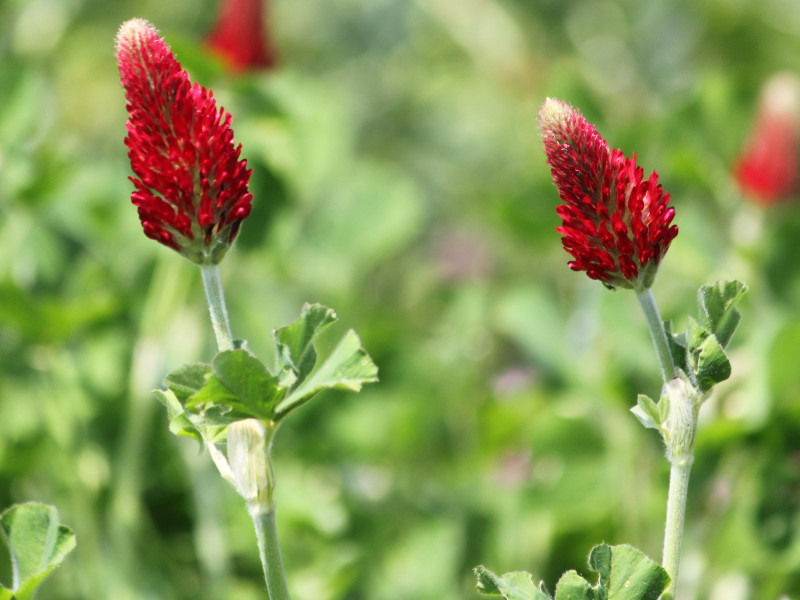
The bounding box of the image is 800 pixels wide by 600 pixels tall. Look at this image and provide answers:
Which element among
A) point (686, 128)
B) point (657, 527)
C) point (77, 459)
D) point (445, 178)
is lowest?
point (657, 527)

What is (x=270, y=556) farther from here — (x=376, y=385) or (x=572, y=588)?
(x=376, y=385)

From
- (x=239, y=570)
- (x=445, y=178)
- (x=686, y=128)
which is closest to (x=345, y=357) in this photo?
(x=239, y=570)

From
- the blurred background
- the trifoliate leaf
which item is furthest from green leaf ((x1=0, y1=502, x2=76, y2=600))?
the blurred background

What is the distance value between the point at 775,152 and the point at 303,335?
2.55 ft

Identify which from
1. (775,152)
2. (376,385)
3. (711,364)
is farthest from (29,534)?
(775,152)

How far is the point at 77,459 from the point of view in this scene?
1037 mm

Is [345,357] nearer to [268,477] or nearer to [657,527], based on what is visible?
[268,477]

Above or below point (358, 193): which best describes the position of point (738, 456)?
below

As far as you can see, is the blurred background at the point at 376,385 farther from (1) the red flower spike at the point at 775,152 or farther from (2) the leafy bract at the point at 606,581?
(2) the leafy bract at the point at 606,581

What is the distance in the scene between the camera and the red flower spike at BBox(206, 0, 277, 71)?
122cm

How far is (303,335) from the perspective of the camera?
0.52 m

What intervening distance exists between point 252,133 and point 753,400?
2.07ft

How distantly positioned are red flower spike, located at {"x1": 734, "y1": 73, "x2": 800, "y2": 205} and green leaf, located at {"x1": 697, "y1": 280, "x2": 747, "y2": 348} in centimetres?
68

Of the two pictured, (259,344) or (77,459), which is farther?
(259,344)
